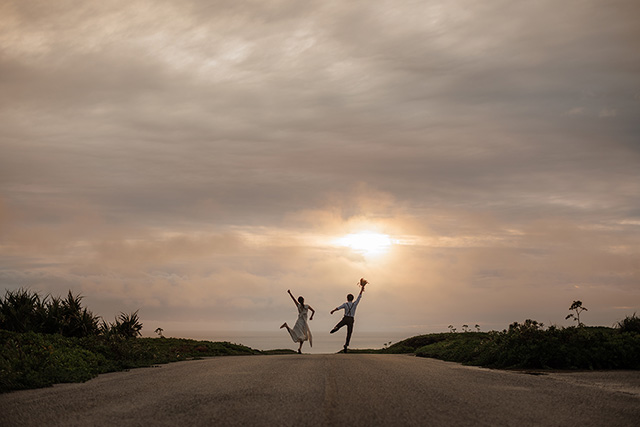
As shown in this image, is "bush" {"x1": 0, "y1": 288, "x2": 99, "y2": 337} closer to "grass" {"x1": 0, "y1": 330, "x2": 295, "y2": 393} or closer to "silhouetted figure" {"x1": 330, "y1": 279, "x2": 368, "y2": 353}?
"grass" {"x1": 0, "y1": 330, "x2": 295, "y2": 393}

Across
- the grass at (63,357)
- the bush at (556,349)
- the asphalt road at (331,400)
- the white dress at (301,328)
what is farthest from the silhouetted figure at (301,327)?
the asphalt road at (331,400)

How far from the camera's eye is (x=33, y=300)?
2339 centimetres

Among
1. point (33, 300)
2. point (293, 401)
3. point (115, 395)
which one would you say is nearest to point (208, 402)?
point (293, 401)

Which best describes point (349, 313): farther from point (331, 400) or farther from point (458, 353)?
point (331, 400)

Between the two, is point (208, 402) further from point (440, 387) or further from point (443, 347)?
point (443, 347)

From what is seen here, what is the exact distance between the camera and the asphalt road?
838cm

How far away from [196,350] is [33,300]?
7.49 m

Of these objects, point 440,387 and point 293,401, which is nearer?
point 293,401

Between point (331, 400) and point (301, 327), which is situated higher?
point (301, 327)

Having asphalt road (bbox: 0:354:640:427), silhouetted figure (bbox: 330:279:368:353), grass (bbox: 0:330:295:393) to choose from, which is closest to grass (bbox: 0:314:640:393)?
grass (bbox: 0:330:295:393)

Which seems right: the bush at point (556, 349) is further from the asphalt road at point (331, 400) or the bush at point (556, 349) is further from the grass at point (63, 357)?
the grass at point (63, 357)

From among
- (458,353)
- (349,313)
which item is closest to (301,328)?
(349,313)

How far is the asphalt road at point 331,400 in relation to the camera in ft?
27.5

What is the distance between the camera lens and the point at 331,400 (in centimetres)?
965
